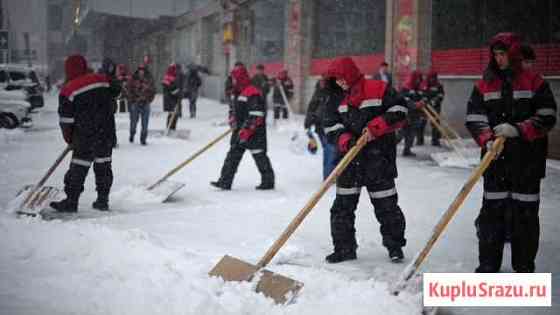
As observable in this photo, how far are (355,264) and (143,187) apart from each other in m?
3.50

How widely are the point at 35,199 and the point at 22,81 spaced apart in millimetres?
13236

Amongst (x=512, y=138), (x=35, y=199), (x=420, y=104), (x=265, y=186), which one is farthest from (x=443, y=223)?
(x=420, y=104)

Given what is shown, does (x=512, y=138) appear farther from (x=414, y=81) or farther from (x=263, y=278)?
(x=414, y=81)

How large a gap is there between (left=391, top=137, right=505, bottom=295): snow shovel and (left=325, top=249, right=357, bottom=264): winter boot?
1.01 m

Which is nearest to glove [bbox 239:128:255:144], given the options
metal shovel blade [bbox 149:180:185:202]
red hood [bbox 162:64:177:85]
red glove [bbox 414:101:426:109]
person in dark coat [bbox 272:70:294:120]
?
metal shovel blade [bbox 149:180:185:202]

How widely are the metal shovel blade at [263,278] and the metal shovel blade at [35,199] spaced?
9.09 feet

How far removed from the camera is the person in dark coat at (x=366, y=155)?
4527 mm

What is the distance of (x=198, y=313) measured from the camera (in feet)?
11.6

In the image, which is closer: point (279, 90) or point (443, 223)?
point (443, 223)

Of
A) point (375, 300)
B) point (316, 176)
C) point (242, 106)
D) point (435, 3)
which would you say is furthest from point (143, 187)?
Answer: point (435, 3)

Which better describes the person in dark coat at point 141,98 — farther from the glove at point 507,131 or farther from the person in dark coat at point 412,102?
the glove at point 507,131

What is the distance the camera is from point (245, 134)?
24.2 feet

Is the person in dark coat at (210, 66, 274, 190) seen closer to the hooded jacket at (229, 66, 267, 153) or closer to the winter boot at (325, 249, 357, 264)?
the hooded jacket at (229, 66, 267, 153)

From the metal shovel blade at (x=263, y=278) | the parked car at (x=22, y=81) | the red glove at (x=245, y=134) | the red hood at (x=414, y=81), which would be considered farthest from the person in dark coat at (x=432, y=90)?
the parked car at (x=22, y=81)
